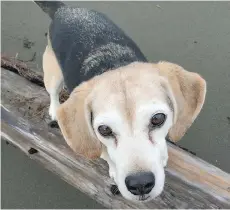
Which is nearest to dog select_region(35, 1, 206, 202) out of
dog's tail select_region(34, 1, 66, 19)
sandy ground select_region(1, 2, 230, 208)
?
dog's tail select_region(34, 1, 66, 19)

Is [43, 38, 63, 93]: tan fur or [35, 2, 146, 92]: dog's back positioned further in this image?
[43, 38, 63, 93]: tan fur

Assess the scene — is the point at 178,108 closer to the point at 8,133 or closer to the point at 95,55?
the point at 95,55

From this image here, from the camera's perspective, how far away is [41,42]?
630cm

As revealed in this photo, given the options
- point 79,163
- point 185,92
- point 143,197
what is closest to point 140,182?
point 143,197

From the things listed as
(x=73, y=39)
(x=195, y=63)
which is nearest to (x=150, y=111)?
(x=73, y=39)

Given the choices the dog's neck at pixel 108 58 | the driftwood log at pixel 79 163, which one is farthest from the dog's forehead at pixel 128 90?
the driftwood log at pixel 79 163

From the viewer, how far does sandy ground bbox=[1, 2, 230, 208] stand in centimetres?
509

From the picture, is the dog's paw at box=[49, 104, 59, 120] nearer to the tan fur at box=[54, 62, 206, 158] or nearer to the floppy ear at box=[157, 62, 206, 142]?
the tan fur at box=[54, 62, 206, 158]

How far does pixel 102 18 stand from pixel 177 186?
184 centimetres

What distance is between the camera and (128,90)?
3199mm

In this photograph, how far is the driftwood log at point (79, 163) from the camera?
3.86 meters

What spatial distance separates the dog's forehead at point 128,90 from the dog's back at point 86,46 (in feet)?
1.90

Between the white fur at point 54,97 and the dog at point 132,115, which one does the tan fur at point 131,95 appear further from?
the white fur at point 54,97

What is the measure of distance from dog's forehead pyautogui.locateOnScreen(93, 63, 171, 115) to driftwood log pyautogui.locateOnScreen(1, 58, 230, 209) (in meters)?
0.99
